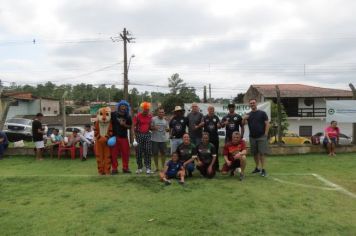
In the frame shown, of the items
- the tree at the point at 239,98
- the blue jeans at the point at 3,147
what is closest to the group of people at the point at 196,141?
the blue jeans at the point at 3,147

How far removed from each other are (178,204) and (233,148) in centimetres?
289

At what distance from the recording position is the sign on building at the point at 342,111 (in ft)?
48.0

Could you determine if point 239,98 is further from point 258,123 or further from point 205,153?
point 205,153

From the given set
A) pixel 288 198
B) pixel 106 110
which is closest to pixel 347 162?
pixel 288 198

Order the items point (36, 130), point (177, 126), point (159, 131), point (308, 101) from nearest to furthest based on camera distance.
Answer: point (159, 131) < point (177, 126) < point (36, 130) < point (308, 101)

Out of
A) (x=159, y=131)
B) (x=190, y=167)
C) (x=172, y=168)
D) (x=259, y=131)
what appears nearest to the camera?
(x=172, y=168)

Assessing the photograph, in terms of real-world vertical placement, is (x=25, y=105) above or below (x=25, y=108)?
above

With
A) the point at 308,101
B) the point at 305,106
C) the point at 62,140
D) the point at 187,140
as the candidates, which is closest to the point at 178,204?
the point at 187,140

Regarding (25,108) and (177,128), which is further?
(25,108)

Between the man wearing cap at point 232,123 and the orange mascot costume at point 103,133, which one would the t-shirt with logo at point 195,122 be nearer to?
the man wearing cap at point 232,123

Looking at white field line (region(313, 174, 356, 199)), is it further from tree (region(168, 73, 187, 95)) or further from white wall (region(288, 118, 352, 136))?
tree (region(168, 73, 187, 95))

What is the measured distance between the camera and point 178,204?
22.4 ft

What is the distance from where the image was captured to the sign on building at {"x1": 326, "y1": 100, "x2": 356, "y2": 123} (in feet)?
48.0

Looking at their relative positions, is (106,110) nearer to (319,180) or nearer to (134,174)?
(134,174)
